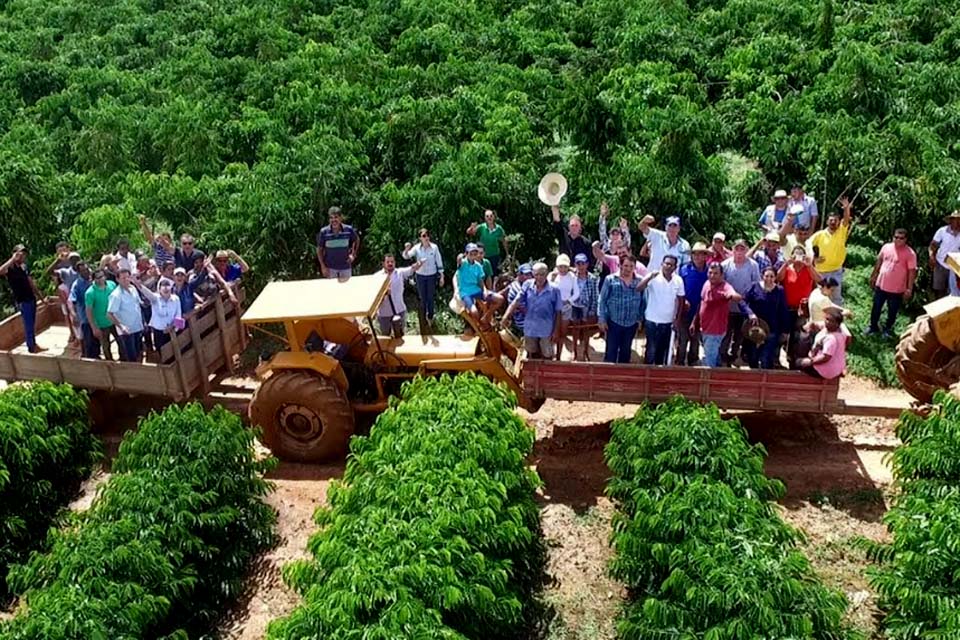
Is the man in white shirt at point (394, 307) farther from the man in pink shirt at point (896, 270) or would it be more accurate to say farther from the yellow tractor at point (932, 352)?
the man in pink shirt at point (896, 270)

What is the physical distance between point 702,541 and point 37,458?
273 inches

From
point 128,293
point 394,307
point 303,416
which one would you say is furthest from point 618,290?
point 128,293

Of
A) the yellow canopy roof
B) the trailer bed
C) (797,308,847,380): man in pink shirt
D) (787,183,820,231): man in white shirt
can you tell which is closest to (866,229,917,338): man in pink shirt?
(787,183,820,231): man in white shirt

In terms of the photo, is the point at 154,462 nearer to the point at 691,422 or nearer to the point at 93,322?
the point at 93,322

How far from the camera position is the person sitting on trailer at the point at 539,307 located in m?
Result: 11.1

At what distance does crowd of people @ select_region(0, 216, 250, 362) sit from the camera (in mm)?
11898

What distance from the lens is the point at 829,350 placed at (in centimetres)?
1027

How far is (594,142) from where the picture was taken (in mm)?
16406

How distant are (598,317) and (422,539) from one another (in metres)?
4.33

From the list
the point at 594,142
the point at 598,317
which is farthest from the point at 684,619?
the point at 594,142

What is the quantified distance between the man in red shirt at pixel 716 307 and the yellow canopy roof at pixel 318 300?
11.7 ft

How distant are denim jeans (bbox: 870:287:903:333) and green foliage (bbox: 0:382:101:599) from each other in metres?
9.81

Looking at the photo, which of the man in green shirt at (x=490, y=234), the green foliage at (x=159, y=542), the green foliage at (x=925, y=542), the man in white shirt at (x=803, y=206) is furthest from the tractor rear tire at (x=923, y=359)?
the green foliage at (x=159, y=542)

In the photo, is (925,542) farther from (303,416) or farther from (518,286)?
(303,416)
